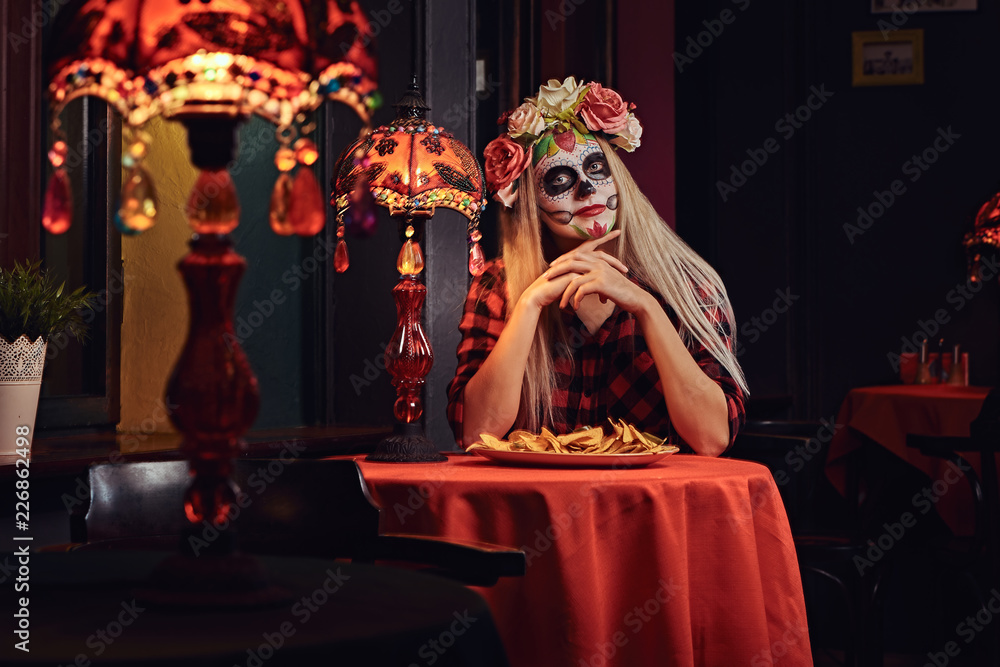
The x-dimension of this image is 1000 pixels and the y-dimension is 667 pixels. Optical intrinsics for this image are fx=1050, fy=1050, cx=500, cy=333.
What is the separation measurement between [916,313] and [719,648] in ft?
13.2

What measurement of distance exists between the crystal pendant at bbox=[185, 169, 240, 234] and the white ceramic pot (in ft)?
4.31

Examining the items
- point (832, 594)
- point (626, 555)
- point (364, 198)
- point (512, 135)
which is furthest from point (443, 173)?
point (832, 594)

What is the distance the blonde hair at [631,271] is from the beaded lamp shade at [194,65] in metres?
1.41

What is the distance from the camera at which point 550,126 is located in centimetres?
236

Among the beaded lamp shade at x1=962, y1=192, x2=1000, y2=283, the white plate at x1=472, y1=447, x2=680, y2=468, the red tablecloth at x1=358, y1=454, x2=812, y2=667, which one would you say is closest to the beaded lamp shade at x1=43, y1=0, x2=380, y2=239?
the red tablecloth at x1=358, y1=454, x2=812, y2=667

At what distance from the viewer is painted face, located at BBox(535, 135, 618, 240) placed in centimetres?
228

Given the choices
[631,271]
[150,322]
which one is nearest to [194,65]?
[631,271]

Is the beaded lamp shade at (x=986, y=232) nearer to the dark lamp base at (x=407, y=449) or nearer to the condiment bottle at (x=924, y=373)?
the condiment bottle at (x=924, y=373)

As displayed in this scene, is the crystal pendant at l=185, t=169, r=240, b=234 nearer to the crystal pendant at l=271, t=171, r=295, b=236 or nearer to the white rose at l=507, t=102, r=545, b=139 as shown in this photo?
the crystal pendant at l=271, t=171, r=295, b=236

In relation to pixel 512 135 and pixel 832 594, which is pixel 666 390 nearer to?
pixel 512 135

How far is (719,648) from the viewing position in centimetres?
172

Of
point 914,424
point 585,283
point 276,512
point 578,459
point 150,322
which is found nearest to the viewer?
point 276,512

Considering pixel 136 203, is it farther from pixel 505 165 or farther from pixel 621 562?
pixel 505 165

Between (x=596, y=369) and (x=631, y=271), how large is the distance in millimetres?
233
